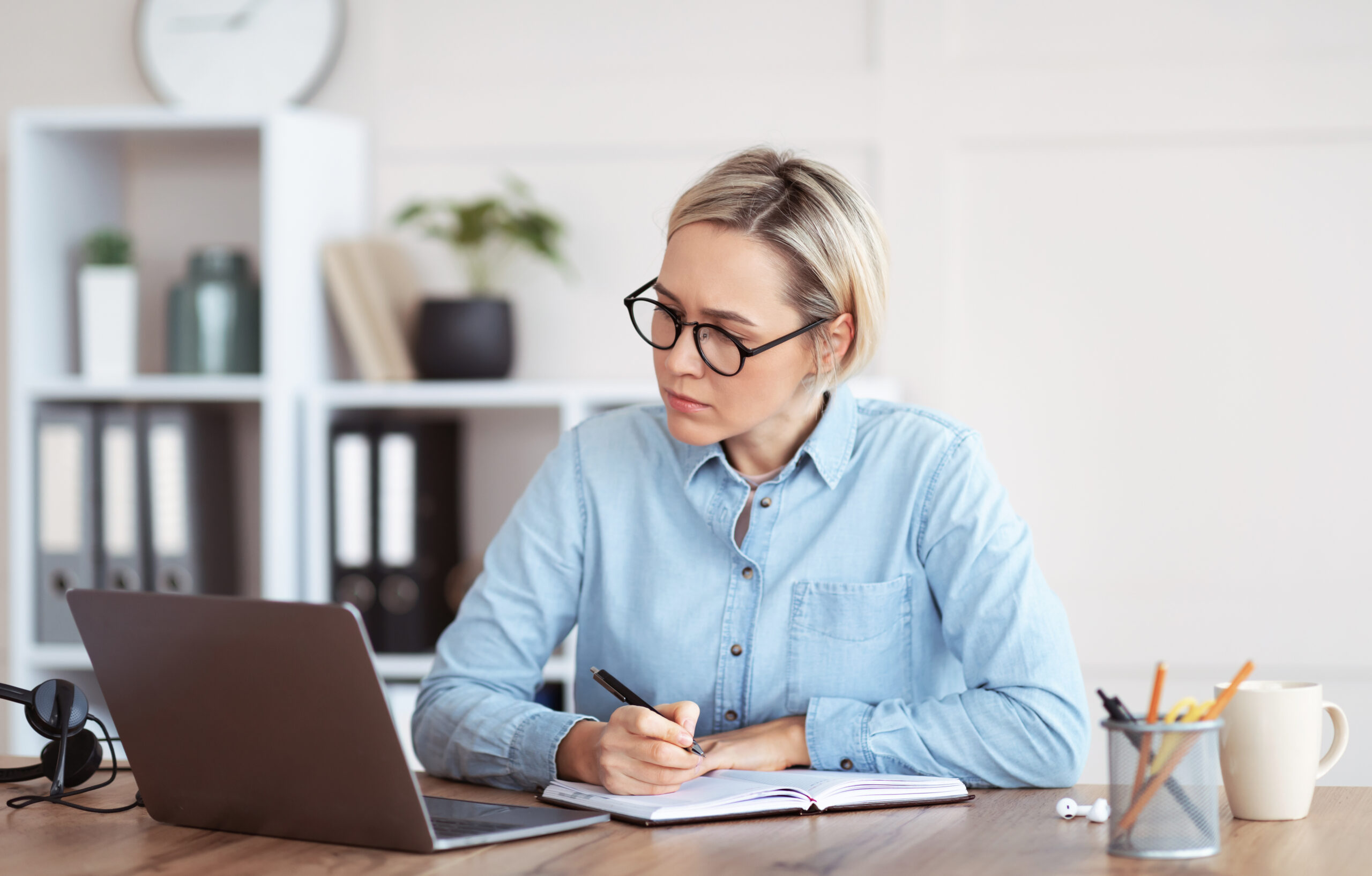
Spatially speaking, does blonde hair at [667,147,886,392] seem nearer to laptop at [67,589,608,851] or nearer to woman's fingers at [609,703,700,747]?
woman's fingers at [609,703,700,747]

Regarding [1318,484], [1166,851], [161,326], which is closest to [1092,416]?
[1318,484]

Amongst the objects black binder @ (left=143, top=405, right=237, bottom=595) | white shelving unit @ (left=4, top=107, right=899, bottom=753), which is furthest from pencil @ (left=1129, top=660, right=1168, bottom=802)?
black binder @ (left=143, top=405, right=237, bottom=595)

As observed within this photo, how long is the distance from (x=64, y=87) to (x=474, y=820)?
234 centimetres

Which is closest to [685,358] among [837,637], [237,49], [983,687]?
[837,637]

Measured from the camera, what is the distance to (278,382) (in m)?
2.41

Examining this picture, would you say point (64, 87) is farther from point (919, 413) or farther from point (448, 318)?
point (919, 413)

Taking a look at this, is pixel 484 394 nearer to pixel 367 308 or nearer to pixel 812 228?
pixel 367 308

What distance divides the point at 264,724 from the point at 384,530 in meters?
1.48

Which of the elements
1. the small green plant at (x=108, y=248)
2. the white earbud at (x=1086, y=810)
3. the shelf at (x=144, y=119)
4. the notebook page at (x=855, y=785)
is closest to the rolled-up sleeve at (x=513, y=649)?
the notebook page at (x=855, y=785)

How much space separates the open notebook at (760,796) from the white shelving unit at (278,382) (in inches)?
47.3

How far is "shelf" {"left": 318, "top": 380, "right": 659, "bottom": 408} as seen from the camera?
2.37 meters

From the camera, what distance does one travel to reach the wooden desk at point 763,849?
36.5 inches

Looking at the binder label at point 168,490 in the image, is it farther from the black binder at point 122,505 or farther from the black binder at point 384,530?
the black binder at point 384,530

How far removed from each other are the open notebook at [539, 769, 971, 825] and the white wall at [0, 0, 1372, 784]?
141cm
